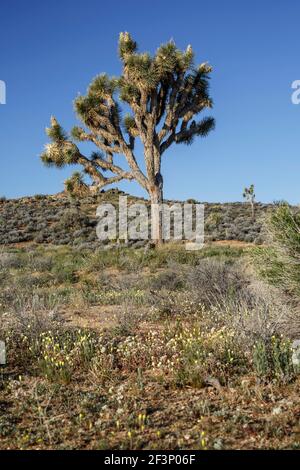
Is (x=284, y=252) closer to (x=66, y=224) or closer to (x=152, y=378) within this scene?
(x=152, y=378)

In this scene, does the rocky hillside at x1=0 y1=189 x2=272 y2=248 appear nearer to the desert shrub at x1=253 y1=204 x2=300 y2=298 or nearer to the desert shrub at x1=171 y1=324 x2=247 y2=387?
the desert shrub at x1=253 y1=204 x2=300 y2=298

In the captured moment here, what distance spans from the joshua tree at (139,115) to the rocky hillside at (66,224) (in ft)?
8.89

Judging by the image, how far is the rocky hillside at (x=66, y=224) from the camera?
24034mm

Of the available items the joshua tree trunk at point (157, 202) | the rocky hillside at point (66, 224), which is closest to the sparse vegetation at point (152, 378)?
the joshua tree trunk at point (157, 202)

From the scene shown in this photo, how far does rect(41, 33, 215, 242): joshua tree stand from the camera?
52.9 ft

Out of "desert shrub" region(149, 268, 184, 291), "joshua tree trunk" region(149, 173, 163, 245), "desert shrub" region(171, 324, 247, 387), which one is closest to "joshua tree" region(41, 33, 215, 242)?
"joshua tree trunk" region(149, 173, 163, 245)

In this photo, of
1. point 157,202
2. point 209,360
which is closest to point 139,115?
point 157,202

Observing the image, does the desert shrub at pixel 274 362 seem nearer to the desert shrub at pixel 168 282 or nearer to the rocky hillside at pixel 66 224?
the desert shrub at pixel 168 282

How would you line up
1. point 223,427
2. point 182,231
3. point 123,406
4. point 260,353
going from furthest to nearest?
point 182,231, point 260,353, point 123,406, point 223,427

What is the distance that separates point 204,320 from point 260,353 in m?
2.12

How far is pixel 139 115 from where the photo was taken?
16.5 m

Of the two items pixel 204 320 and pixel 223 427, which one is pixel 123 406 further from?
pixel 204 320

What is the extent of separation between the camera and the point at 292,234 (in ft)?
17.8
